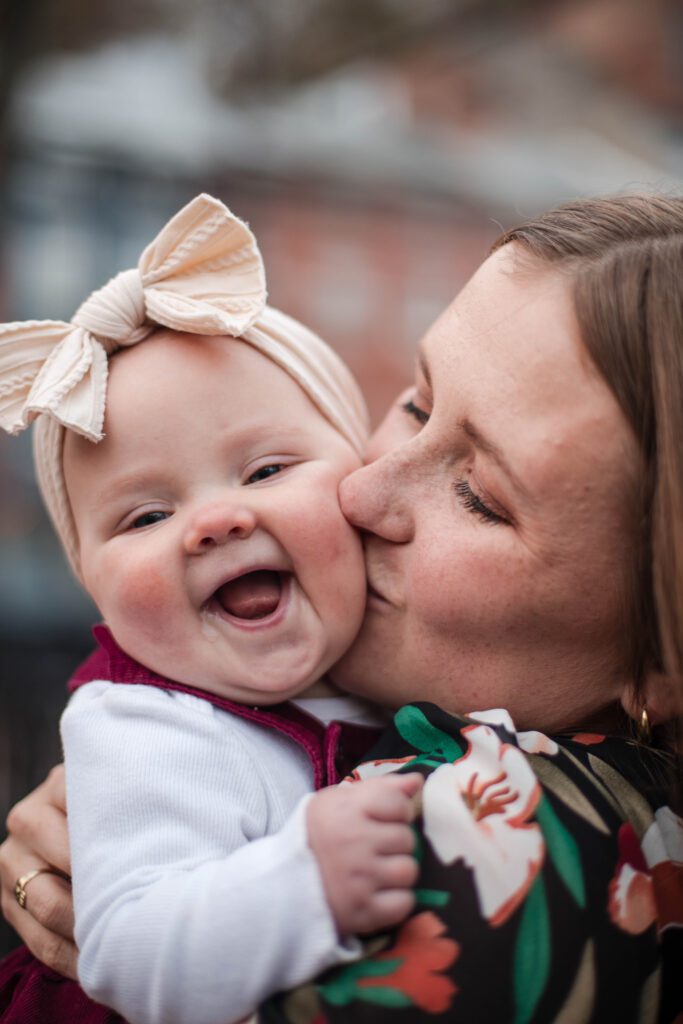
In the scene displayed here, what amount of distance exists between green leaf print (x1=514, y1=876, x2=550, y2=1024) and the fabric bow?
90 cm

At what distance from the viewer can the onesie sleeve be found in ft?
3.69

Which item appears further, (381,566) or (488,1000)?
(381,566)

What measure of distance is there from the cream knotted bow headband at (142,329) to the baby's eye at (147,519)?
14 cm

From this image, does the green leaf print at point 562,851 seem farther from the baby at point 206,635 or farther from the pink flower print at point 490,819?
the baby at point 206,635

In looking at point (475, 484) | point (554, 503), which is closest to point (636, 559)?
point (554, 503)

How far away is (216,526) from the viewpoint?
1.42 meters

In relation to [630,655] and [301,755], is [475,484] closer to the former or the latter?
[630,655]

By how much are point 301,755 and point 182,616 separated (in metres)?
0.29

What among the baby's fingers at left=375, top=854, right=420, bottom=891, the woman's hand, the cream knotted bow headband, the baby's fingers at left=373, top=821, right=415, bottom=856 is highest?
the cream knotted bow headband

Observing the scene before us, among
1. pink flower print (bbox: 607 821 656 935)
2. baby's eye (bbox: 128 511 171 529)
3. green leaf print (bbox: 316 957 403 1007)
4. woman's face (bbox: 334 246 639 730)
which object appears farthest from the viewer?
baby's eye (bbox: 128 511 171 529)

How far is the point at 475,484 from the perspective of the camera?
144 centimetres

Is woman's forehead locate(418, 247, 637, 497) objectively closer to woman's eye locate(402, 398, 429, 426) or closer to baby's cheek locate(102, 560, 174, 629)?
woman's eye locate(402, 398, 429, 426)

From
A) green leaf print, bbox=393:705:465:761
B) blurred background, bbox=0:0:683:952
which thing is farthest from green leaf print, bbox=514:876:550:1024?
blurred background, bbox=0:0:683:952

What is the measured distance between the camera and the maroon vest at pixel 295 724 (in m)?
1.48
